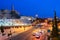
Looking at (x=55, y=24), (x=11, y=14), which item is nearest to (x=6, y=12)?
(x=11, y=14)

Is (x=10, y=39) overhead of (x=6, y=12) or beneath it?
beneath

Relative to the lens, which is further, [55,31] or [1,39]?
[1,39]

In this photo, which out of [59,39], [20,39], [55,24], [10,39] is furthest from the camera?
[20,39]

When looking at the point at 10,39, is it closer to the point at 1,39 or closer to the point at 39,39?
the point at 1,39

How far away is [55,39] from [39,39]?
6.05 meters

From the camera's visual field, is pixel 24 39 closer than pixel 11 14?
Yes

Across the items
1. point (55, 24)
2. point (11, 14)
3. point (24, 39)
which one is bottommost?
point (24, 39)

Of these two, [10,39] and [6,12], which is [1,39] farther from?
[6,12]

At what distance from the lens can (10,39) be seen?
9.70 meters

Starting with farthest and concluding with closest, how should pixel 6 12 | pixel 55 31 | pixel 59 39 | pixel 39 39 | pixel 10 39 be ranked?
pixel 6 12, pixel 10 39, pixel 39 39, pixel 55 31, pixel 59 39

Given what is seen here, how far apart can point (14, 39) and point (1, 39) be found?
0.96 m

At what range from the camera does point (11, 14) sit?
28531 mm

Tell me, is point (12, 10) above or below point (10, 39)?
above

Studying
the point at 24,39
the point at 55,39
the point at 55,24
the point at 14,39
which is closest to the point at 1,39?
the point at 14,39
